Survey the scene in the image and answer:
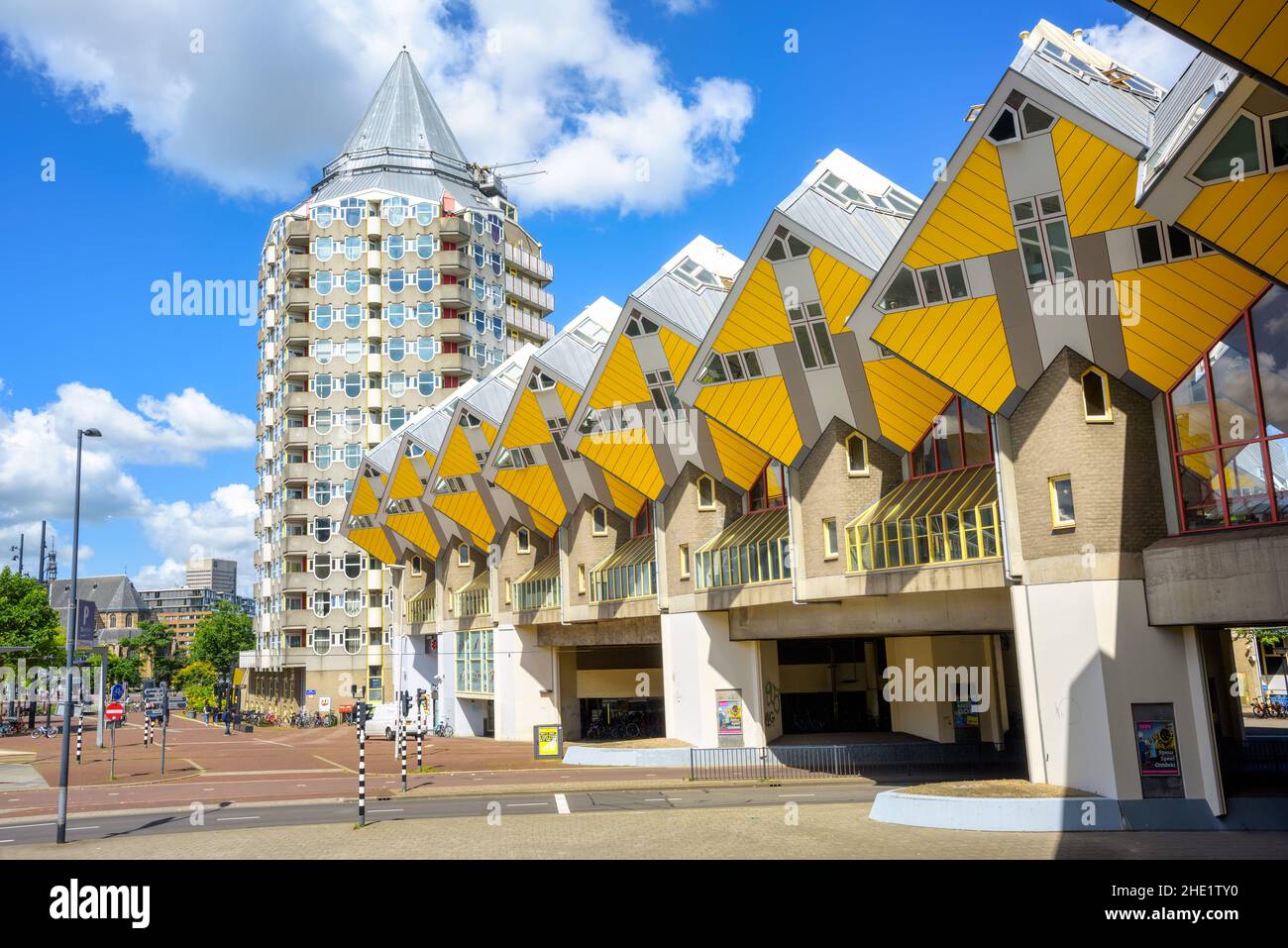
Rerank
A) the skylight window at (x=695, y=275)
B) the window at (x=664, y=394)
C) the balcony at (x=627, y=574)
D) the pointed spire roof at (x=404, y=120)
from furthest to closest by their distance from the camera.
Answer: the pointed spire roof at (x=404, y=120) < the balcony at (x=627, y=574) < the skylight window at (x=695, y=275) < the window at (x=664, y=394)

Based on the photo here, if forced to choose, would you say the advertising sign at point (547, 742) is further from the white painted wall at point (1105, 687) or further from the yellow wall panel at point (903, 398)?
the white painted wall at point (1105, 687)

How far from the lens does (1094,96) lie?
80.4 ft

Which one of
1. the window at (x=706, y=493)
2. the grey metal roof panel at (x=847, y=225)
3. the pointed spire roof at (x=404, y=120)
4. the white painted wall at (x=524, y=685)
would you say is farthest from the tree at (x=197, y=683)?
the grey metal roof panel at (x=847, y=225)

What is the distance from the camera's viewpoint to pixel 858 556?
3256cm

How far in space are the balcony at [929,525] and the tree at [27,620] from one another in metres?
68.4

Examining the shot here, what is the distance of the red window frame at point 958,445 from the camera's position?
3073 centimetres

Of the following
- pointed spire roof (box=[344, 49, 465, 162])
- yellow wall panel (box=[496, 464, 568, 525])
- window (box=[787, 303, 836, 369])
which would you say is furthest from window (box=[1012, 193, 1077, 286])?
pointed spire roof (box=[344, 49, 465, 162])

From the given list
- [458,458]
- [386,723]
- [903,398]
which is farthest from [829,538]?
[386,723]

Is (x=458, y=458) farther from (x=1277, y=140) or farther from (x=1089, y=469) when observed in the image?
(x=1277, y=140)

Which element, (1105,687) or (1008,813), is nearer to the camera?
(1008,813)

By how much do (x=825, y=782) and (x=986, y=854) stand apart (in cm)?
1562

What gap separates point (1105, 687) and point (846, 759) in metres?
15.3
